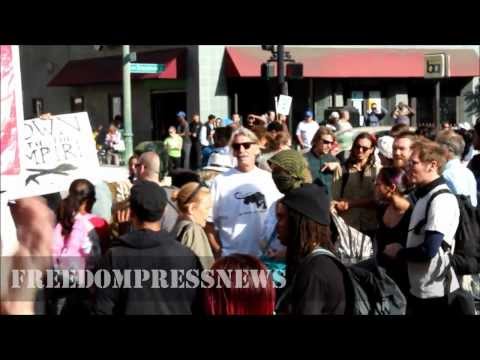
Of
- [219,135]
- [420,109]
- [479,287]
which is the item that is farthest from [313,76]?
[479,287]

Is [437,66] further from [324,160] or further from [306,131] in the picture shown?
[306,131]

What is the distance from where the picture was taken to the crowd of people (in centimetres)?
360

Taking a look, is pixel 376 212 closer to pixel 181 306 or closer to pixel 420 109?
pixel 181 306

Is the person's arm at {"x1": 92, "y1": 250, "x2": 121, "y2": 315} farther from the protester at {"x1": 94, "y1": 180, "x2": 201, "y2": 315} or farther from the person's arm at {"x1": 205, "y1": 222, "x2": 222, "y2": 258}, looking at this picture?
the person's arm at {"x1": 205, "y1": 222, "x2": 222, "y2": 258}

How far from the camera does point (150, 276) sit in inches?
156

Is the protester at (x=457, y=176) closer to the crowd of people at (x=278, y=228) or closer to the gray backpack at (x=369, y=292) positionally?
the crowd of people at (x=278, y=228)

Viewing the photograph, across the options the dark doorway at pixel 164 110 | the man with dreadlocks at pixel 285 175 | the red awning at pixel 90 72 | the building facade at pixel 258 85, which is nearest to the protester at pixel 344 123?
the building facade at pixel 258 85

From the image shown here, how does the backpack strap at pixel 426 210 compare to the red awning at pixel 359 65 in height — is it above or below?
below

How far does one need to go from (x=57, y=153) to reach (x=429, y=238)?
7.37 ft

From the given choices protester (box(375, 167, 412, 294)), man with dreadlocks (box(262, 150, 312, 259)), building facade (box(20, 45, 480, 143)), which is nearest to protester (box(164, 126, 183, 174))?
building facade (box(20, 45, 480, 143))

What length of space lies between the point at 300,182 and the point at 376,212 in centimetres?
112

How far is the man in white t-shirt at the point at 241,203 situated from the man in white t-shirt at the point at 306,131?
9.11ft

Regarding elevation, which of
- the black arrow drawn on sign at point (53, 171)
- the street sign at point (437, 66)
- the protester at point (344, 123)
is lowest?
the black arrow drawn on sign at point (53, 171)

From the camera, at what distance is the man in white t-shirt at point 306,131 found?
325 inches
